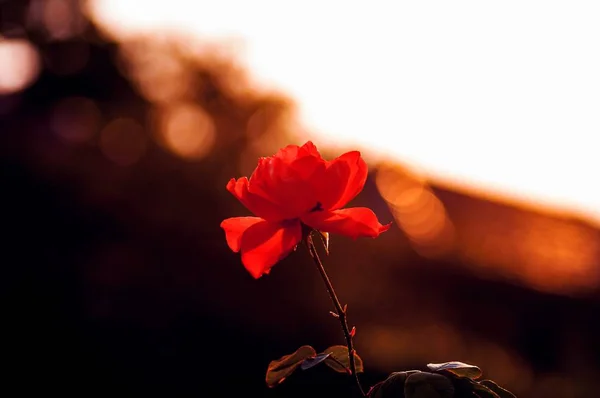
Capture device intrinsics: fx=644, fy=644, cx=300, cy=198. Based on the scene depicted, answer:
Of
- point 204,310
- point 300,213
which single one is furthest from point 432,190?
point 300,213

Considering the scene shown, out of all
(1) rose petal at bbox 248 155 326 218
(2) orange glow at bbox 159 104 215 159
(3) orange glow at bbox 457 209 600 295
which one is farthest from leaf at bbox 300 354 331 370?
(2) orange glow at bbox 159 104 215 159

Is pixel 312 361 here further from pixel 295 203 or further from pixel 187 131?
pixel 187 131

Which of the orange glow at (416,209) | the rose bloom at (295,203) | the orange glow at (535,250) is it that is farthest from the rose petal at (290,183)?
the orange glow at (416,209)

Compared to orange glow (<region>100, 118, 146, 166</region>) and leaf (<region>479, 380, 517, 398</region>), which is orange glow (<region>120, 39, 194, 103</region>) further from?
leaf (<region>479, 380, 517, 398</region>)

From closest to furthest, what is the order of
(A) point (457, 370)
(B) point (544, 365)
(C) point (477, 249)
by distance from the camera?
(A) point (457, 370), (B) point (544, 365), (C) point (477, 249)

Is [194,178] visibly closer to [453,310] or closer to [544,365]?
[453,310]

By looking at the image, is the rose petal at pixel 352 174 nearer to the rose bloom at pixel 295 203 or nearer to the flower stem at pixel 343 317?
the rose bloom at pixel 295 203
